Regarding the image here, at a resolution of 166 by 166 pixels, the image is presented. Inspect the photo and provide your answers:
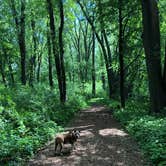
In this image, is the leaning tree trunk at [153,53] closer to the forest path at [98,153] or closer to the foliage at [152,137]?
the foliage at [152,137]

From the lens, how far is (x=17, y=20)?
23.4 m

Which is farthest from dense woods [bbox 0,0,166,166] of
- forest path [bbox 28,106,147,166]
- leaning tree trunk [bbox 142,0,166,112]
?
forest path [bbox 28,106,147,166]

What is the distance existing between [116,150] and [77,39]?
40500 millimetres

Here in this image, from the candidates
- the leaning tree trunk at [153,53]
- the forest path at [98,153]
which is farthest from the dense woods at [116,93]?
the forest path at [98,153]

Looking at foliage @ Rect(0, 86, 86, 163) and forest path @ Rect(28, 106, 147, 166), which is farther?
foliage @ Rect(0, 86, 86, 163)

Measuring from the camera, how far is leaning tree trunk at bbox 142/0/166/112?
1333cm

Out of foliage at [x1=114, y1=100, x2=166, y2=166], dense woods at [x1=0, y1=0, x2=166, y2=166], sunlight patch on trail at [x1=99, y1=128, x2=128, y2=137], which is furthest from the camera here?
A: sunlight patch on trail at [x1=99, y1=128, x2=128, y2=137]

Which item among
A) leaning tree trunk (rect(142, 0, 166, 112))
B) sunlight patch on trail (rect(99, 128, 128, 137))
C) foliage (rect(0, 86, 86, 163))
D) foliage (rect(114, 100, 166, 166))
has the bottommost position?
sunlight patch on trail (rect(99, 128, 128, 137))

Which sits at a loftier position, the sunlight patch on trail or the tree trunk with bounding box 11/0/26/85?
the tree trunk with bounding box 11/0/26/85

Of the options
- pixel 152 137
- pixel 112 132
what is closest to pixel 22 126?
pixel 112 132

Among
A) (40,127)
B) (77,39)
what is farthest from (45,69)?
(40,127)

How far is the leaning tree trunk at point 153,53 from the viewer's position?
1333 cm

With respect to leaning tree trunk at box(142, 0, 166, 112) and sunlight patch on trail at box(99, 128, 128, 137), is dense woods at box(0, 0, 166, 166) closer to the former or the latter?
leaning tree trunk at box(142, 0, 166, 112)

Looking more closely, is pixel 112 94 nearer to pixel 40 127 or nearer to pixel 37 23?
pixel 37 23
